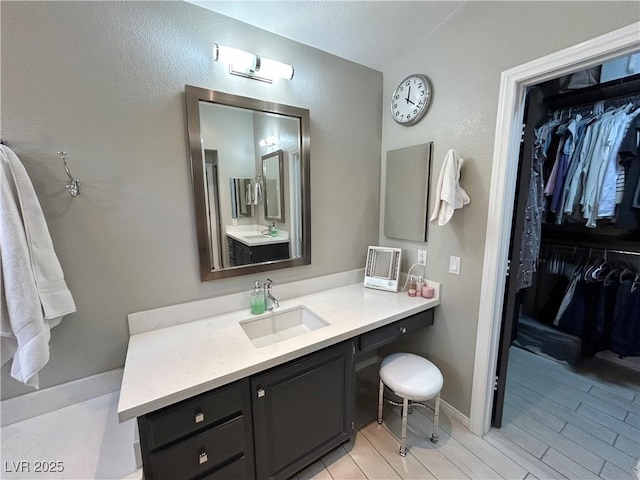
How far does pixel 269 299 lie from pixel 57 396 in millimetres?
1105

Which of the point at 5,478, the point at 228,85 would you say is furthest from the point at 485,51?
the point at 5,478

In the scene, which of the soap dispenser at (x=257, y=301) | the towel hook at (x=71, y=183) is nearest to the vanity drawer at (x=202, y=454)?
the soap dispenser at (x=257, y=301)

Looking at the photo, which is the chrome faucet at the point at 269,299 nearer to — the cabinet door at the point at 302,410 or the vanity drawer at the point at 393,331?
the cabinet door at the point at 302,410

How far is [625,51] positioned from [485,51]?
0.61m

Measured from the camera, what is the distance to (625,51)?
44.3 inches

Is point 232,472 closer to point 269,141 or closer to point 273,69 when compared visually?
point 269,141

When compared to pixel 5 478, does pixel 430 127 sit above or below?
above

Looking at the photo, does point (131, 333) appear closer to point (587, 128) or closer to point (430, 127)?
point (430, 127)

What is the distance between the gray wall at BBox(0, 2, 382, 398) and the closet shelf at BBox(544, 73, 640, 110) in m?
2.40

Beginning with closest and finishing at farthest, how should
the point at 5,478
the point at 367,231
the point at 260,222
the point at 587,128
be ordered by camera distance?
1. the point at 5,478
2. the point at 260,222
3. the point at 587,128
4. the point at 367,231

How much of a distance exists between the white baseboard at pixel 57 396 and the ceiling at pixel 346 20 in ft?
6.68

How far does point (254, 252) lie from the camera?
177 cm

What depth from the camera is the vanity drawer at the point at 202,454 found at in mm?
1032

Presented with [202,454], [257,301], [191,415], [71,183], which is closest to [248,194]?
[257,301]
